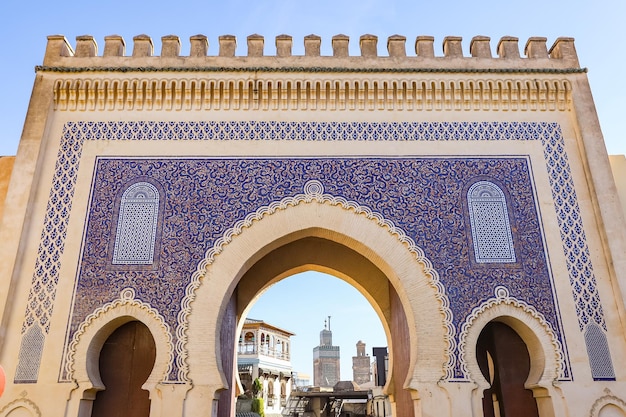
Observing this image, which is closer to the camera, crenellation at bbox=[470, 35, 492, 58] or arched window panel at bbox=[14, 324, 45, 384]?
arched window panel at bbox=[14, 324, 45, 384]

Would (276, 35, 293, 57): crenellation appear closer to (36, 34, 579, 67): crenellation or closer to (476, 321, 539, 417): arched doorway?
(36, 34, 579, 67): crenellation

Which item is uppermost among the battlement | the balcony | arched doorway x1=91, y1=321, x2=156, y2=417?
the battlement

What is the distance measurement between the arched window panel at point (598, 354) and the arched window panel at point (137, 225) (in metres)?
3.64

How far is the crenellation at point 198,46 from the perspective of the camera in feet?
16.5

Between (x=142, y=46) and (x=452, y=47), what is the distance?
307 centimetres

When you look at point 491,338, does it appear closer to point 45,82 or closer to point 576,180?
point 576,180

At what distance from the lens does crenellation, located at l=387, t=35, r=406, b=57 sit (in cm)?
510

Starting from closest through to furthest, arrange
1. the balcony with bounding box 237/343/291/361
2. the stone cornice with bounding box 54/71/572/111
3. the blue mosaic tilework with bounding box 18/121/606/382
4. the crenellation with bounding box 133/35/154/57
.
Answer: the blue mosaic tilework with bounding box 18/121/606/382 < the stone cornice with bounding box 54/71/572/111 < the crenellation with bounding box 133/35/154/57 < the balcony with bounding box 237/343/291/361

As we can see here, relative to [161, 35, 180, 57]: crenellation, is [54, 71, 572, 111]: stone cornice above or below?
below

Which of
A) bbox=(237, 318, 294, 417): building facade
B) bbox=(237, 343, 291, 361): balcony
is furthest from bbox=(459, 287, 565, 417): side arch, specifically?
bbox=(237, 343, 291, 361): balcony

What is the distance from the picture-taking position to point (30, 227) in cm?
443

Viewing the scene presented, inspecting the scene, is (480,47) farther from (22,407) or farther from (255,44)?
(22,407)

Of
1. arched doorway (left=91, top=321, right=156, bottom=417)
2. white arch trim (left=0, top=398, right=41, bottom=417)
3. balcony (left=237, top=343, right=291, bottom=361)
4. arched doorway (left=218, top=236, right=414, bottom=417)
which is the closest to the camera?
white arch trim (left=0, top=398, right=41, bottom=417)

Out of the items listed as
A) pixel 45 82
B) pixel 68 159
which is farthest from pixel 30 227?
pixel 45 82
